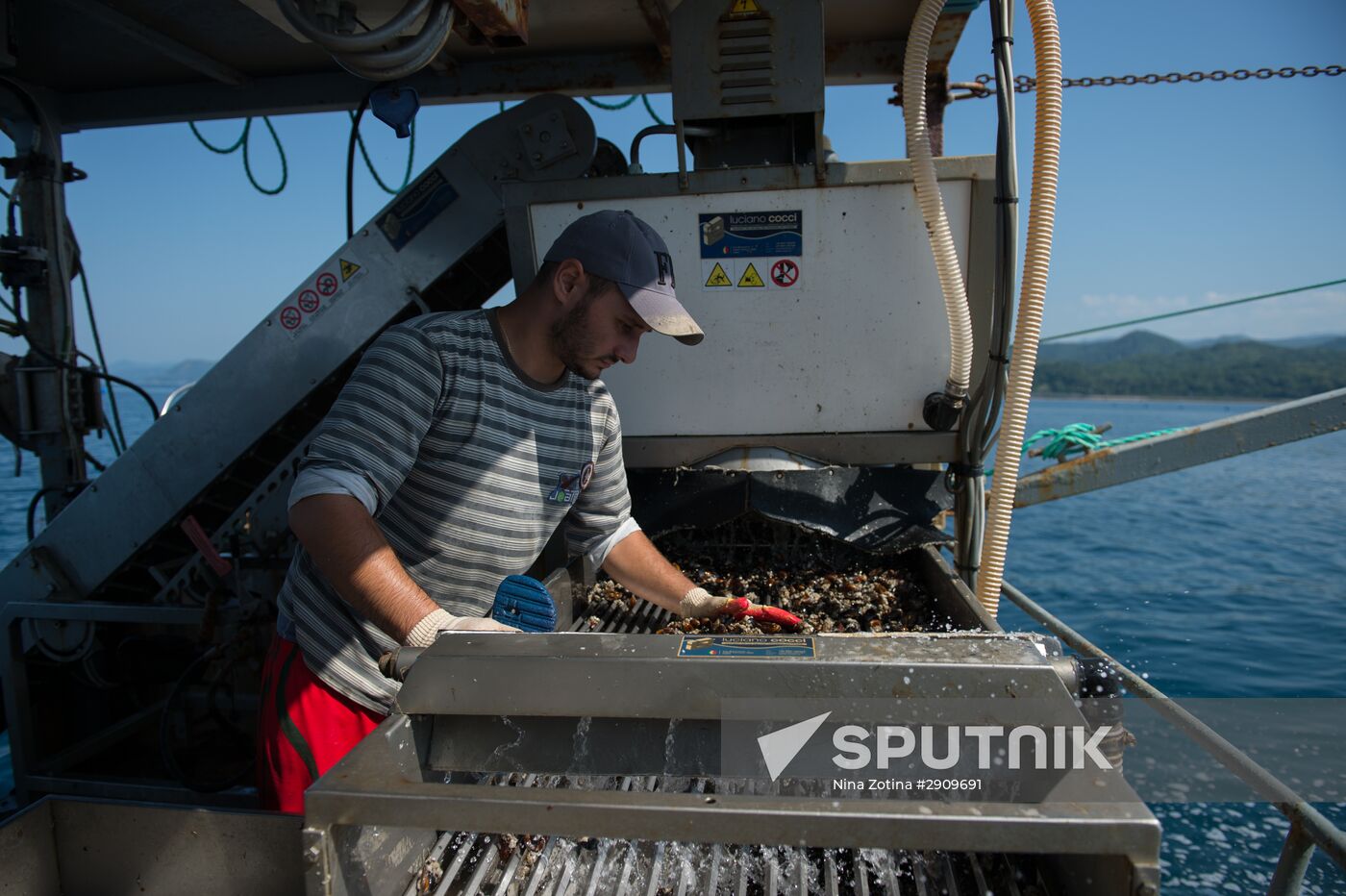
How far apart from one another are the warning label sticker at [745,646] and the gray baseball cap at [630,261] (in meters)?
0.82

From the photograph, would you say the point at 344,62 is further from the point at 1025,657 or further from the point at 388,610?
the point at 1025,657

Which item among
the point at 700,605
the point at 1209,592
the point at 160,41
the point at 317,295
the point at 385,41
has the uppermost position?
the point at 160,41

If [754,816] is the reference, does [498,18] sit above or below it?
above

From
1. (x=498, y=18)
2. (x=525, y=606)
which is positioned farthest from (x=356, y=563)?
(x=498, y=18)

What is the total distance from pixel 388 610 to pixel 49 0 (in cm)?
317

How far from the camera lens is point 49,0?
317 cm

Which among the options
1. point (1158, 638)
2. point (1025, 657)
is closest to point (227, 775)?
point (1025, 657)

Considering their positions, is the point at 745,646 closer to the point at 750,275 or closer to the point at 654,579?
the point at 654,579

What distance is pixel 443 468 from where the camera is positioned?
1.86 meters

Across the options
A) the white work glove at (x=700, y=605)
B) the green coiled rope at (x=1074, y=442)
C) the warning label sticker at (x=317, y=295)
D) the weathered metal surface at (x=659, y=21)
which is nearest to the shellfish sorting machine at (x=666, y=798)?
the white work glove at (x=700, y=605)

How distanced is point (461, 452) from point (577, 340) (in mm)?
364

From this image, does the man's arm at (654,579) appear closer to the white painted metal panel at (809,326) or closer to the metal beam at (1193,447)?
the white painted metal panel at (809,326)

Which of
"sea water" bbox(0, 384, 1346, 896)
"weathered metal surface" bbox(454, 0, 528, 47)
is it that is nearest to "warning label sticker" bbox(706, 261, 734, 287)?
"weathered metal surface" bbox(454, 0, 528, 47)

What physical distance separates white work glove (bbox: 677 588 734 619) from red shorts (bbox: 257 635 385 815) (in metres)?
0.77
